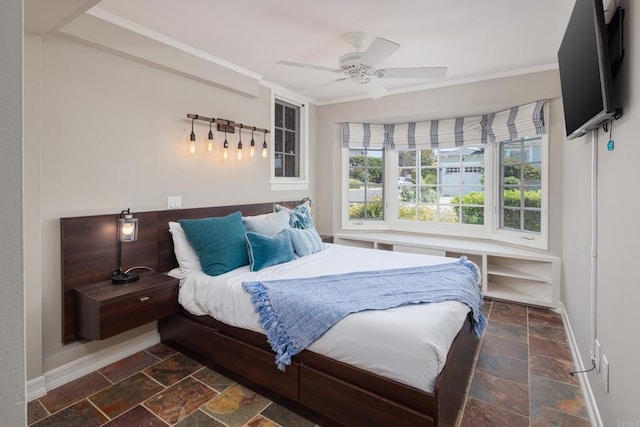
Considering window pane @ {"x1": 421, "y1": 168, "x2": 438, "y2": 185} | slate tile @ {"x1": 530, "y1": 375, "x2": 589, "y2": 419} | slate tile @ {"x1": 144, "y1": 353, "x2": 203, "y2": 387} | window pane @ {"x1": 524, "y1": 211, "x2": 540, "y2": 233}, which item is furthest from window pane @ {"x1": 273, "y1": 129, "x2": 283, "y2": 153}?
slate tile @ {"x1": 530, "y1": 375, "x2": 589, "y2": 419}

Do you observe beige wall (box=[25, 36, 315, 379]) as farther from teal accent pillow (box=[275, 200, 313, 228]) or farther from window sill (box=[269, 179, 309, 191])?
window sill (box=[269, 179, 309, 191])

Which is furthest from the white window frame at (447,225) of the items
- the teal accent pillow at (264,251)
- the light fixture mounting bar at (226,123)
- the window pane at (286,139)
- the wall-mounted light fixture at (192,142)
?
the wall-mounted light fixture at (192,142)

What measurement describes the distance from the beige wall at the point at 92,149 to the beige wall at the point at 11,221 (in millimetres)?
1937

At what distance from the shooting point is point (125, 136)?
8.45 feet

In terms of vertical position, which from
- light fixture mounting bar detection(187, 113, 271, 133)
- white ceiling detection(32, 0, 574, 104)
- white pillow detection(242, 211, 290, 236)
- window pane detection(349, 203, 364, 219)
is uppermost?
white ceiling detection(32, 0, 574, 104)

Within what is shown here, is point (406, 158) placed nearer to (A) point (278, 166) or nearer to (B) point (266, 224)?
(A) point (278, 166)

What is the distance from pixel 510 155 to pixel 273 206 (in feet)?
9.80

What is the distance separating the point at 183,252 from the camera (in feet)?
8.91

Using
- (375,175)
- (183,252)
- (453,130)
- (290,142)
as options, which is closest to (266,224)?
(183,252)

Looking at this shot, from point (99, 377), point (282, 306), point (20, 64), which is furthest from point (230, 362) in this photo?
point (20, 64)

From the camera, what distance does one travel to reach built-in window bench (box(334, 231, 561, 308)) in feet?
11.5

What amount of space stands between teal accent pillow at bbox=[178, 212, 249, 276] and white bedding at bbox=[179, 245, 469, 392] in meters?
0.13

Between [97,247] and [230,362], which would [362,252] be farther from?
[97,247]

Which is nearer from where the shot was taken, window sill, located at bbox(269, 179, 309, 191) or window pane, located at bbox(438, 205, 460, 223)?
window sill, located at bbox(269, 179, 309, 191)
